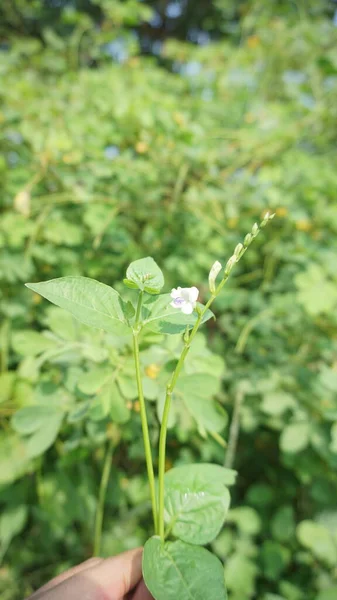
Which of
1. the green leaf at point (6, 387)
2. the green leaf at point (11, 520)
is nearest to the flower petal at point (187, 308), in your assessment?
the green leaf at point (6, 387)

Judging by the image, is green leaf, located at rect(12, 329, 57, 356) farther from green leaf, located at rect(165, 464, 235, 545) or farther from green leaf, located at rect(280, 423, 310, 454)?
green leaf, located at rect(280, 423, 310, 454)

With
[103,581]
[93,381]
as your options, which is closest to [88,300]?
[93,381]

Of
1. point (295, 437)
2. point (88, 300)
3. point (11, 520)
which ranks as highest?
point (88, 300)

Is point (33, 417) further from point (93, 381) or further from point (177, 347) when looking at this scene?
point (177, 347)

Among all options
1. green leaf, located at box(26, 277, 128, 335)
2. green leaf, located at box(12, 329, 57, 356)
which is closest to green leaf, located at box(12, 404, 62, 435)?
green leaf, located at box(12, 329, 57, 356)

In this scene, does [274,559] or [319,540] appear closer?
[319,540]

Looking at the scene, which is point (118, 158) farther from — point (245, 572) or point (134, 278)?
point (245, 572)
